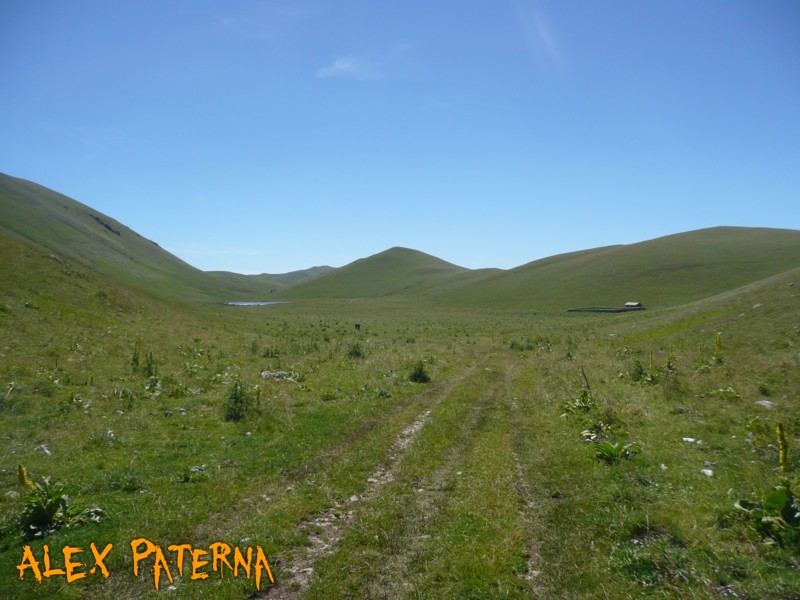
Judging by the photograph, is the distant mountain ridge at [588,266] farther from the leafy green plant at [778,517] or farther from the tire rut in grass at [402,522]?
the leafy green plant at [778,517]

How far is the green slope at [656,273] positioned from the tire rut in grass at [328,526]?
8006 centimetres

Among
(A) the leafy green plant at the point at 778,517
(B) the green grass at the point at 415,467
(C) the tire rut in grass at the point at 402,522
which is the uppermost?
(A) the leafy green plant at the point at 778,517

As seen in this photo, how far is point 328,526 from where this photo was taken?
8.56 metres

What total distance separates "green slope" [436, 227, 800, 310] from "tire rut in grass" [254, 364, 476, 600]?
8006cm

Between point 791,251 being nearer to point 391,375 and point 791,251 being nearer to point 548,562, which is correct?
point 391,375

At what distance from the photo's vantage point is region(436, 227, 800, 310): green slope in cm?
8981

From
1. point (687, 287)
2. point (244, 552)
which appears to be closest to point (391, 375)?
point (244, 552)

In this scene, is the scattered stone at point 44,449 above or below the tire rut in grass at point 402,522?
above

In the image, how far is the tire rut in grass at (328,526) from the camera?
21.8ft

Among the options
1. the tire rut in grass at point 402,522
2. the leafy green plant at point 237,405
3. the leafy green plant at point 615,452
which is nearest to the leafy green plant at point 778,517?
the leafy green plant at point 615,452

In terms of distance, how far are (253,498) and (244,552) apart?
2194mm

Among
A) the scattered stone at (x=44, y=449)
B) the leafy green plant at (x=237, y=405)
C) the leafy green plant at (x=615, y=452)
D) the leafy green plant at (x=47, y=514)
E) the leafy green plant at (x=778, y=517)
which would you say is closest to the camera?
the leafy green plant at (x=778, y=517)

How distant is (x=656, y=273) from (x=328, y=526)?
114m

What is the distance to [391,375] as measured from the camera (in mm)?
23906
